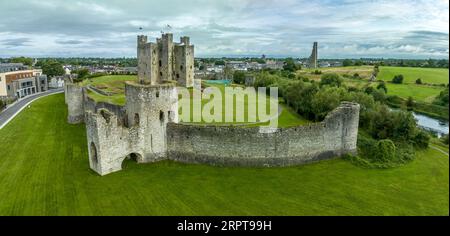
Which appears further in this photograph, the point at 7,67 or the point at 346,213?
the point at 7,67

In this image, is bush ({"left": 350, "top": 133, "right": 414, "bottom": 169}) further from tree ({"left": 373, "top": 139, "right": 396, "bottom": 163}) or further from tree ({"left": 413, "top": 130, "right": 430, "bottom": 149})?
tree ({"left": 413, "top": 130, "right": 430, "bottom": 149})

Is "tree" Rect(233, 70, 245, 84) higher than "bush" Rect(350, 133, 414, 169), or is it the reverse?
"tree" Rect(233, 70, 245, 84)

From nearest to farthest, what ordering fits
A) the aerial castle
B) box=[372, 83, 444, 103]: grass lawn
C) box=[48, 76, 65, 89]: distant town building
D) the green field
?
the green field
the aerial castle
box=[372, 83, 444, 103]: grass lawn
box=[48, 76, 65, 89]: distant town building

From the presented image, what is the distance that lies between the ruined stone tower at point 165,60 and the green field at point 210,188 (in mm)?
19136

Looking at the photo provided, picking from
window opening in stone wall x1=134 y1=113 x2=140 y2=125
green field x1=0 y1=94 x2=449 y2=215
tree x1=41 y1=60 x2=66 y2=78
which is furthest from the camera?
tree x1=41 y1=60 x2=66 y2=78

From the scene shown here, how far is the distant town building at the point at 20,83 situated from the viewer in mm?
52062

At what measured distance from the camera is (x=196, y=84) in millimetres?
45688

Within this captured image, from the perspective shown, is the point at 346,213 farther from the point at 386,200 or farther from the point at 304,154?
the point at 304,154

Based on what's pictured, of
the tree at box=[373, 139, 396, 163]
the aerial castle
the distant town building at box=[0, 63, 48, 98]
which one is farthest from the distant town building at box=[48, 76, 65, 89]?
the tree at box=[373, 139, 396, 163]

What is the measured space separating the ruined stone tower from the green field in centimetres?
1914

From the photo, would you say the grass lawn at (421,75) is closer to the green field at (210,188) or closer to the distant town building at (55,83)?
the green field at (210,188)

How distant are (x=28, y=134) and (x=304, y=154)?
24332 mm

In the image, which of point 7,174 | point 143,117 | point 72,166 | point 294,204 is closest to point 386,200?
point 294,204

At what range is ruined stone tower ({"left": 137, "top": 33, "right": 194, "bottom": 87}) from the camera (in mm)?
41094
